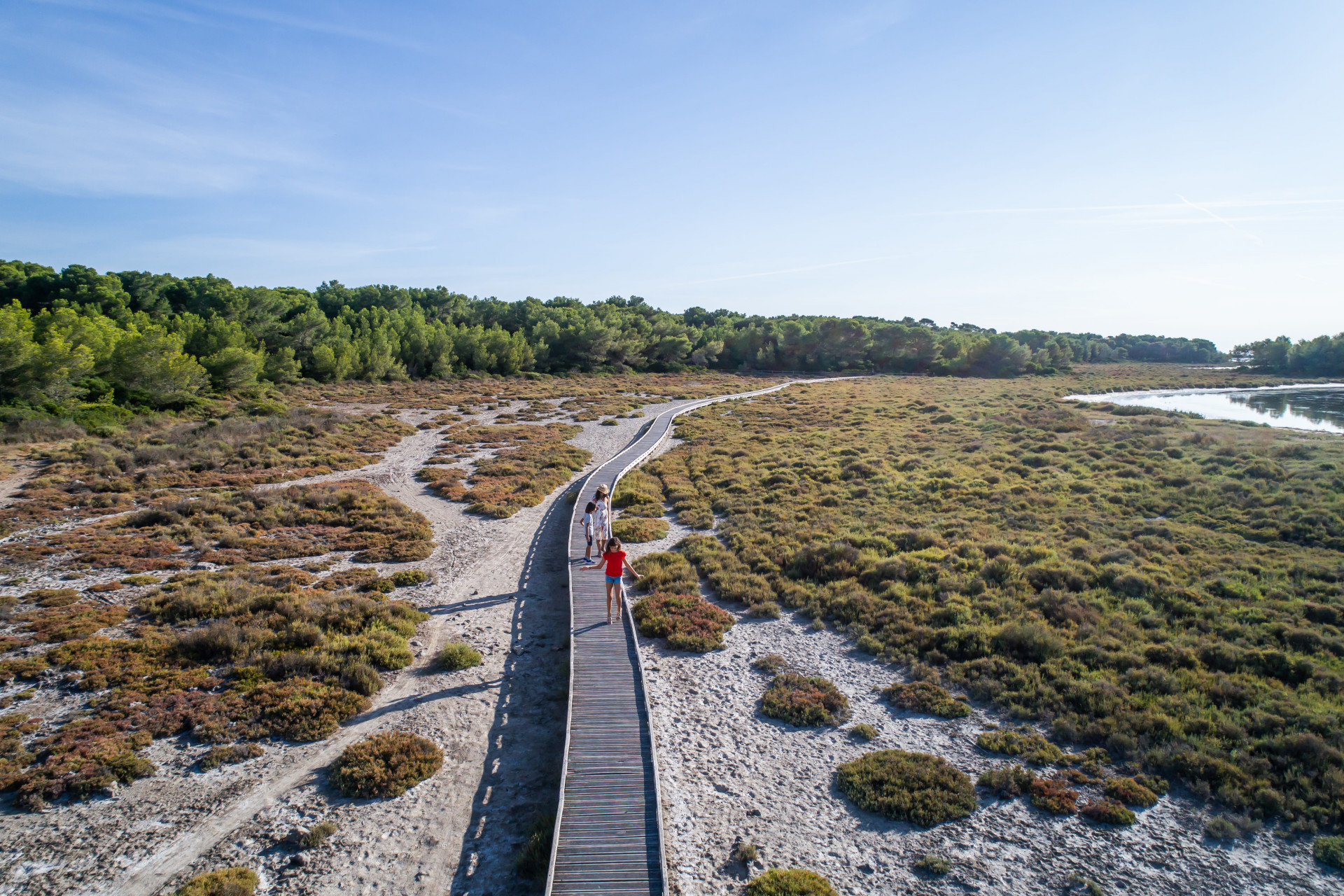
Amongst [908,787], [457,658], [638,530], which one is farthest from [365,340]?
[908,787]

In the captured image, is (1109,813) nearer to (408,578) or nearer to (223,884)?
(223,884)

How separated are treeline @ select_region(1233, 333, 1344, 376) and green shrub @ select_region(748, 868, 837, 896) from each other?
156 m

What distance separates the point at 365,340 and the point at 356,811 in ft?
229

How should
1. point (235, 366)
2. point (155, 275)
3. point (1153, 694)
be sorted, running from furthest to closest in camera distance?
point (155, 275) → point (235, 366) → point (1153, 694)

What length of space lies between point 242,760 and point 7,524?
1965 centimetres

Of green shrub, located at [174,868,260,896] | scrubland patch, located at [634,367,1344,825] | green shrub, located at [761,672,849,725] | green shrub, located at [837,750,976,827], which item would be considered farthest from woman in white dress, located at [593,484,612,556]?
green shrub, located at [174,868,260,896]

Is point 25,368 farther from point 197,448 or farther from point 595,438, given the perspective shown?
point 595,438

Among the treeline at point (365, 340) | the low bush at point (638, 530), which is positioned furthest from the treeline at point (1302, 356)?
the low bush at point (638, 530)

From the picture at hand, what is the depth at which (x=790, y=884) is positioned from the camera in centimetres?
859

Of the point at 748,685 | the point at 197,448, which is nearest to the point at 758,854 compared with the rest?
the point at 748,685

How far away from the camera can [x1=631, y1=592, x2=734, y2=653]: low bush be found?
15516 mm

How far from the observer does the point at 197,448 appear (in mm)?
34406

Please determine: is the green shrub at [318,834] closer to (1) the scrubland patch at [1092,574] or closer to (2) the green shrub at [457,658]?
(2) the green shrub at [457,658]

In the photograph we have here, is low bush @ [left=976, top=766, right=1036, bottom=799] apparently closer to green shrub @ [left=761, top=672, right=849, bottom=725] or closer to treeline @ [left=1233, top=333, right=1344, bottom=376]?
green shrub @ [left=761, top=672, right=849, bottom=725]
